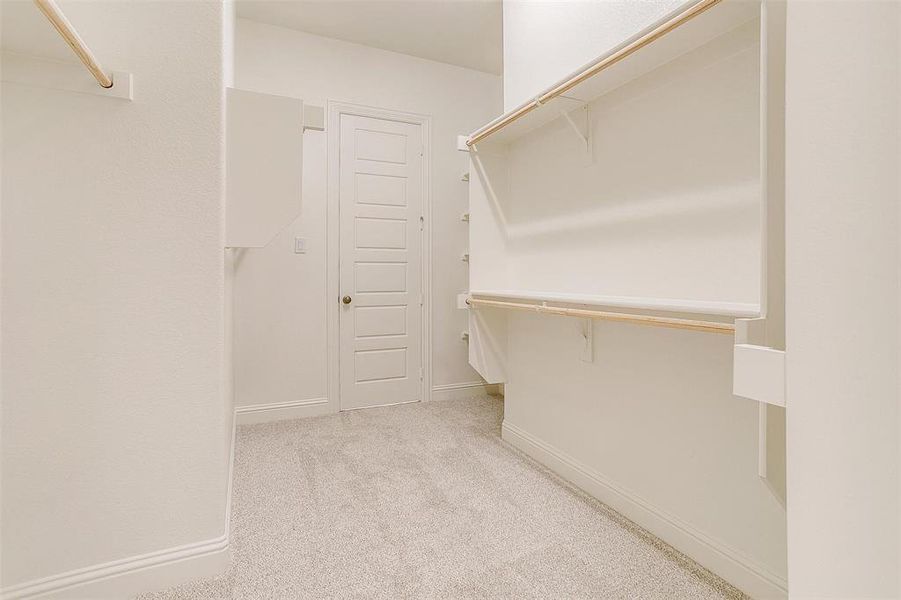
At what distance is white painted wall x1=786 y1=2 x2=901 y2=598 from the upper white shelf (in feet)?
3.24

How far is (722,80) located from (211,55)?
155cm

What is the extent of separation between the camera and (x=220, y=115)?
140 centimetres

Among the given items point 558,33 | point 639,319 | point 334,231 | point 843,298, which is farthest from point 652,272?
point 334,231

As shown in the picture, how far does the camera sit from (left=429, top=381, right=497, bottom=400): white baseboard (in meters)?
3.61

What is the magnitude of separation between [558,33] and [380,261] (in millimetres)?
1916

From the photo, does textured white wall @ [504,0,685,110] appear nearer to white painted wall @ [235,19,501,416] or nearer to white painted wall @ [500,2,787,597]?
white painted wall @ [500,2,787,597]

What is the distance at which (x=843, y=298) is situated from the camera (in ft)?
1.22

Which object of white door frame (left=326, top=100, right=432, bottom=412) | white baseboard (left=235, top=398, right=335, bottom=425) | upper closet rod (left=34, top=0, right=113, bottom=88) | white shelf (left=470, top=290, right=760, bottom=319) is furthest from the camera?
white door frame (left=326, top=100, right=432, bottom=412)

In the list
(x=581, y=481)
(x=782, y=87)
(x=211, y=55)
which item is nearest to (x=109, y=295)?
(x=211, y=55)

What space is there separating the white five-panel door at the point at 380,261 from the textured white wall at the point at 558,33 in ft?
3.95

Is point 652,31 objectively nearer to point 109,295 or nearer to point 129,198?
point 129,198

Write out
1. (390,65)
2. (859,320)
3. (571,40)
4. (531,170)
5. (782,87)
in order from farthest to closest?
(390,65), (531,170), (571,40), (782,87), (859,320)

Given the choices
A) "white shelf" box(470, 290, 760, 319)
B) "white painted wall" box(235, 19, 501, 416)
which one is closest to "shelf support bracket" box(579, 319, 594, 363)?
"white shelf" box(470, 290, 760, 319)

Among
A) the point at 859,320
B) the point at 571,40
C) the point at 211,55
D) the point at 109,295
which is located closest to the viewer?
the point at 859,320
